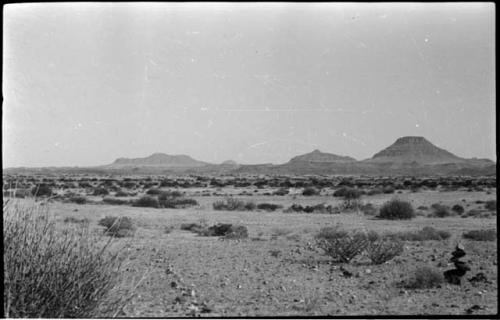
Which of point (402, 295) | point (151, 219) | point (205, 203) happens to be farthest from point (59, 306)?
point (205, 203)

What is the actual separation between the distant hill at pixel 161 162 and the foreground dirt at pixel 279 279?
82.6m

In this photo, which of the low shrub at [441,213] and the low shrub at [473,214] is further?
the low shrub at [441,213]

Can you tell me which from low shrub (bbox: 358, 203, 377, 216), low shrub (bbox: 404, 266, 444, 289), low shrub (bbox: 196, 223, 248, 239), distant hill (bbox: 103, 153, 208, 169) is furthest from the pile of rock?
distant hill (bbox: 103, 153, 208, 169)

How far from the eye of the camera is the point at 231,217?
1017 inches

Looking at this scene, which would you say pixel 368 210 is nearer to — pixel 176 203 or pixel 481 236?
pixel 176 203

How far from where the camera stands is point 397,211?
25.4 metres

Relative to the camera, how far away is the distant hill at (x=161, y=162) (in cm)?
10142

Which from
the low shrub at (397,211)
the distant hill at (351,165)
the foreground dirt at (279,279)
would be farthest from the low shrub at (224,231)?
the distant hill at (351,165)

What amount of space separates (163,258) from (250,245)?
3183mm

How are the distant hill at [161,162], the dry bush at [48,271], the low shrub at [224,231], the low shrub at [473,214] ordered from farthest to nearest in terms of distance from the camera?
the distant hill at [161,162]
the low shrub at [473,214]
the low shrub at [224,231]
the dry bush at [48,271]

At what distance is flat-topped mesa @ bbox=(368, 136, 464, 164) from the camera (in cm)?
6844

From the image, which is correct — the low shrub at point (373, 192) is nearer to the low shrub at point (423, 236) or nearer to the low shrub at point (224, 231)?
the low shrub at point (423, 236)

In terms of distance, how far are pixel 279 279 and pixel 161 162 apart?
305ft

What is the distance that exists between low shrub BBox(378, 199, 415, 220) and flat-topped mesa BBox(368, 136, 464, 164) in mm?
41009
